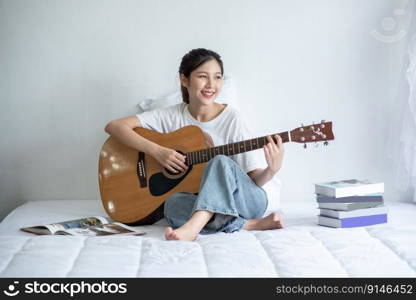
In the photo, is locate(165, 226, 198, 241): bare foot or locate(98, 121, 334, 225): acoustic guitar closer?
locate(165, 226, 198, 241): bare foot

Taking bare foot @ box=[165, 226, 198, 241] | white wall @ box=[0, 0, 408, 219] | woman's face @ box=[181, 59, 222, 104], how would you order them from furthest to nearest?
1. white wall @ box=[0, 0, 408, 219]
2. woman's face @ box=[181, 59, 222, 104]
3. bare foot @ box=[165, 226, 198, 241]

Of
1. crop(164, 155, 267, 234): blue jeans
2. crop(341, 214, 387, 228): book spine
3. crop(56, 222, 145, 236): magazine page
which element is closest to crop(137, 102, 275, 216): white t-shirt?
crop(164, 155, 267, 234): blue jeans

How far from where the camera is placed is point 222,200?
205 centimetres

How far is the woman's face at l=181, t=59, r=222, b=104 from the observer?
7.80 ft

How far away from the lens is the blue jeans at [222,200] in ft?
6.69

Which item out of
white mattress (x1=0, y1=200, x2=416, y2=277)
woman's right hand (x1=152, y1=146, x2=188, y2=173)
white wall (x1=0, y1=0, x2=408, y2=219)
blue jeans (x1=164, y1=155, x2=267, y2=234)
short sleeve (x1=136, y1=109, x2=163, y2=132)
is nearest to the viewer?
white mattress (x1=0, y1=200, x2=416, y2=277)

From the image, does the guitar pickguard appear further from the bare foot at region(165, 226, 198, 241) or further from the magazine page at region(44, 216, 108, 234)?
the bare foot at region(165, 226, 198, 241)

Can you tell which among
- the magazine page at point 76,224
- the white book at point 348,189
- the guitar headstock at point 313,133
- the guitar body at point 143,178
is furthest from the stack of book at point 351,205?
the magazine page at point 76,224

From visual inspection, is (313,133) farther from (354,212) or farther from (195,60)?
(195,60)

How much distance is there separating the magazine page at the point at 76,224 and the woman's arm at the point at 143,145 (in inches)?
11.6

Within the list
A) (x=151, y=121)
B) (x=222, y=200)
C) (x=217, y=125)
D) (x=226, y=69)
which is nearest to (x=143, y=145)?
(x=151, y=121)

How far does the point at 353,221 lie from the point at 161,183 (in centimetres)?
69

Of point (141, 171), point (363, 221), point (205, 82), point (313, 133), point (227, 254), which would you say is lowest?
point (363, 221)

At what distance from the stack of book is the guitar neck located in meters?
0.27
